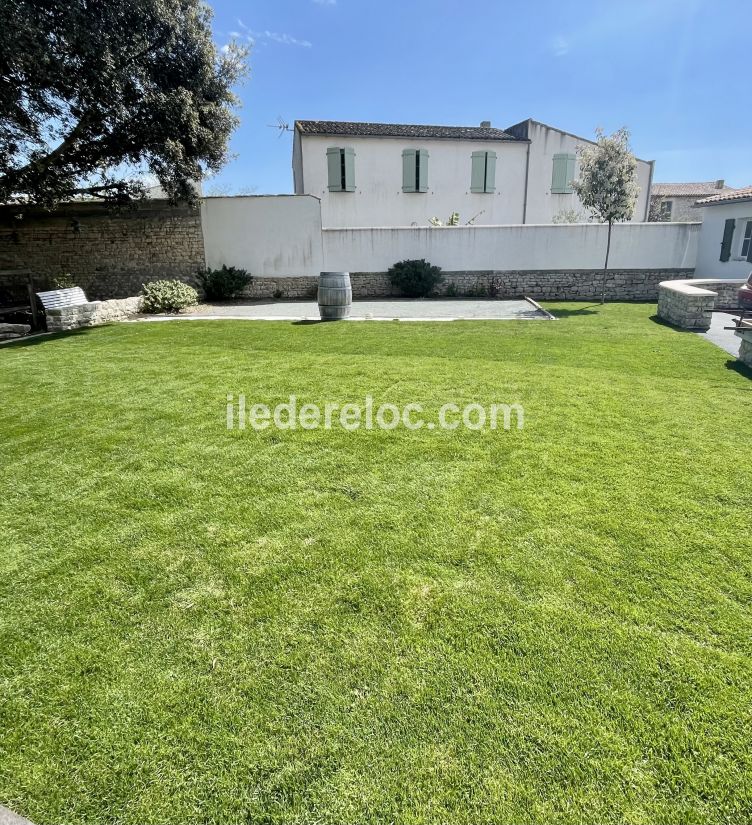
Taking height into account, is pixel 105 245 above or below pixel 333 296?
above

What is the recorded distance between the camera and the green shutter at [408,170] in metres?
21.9

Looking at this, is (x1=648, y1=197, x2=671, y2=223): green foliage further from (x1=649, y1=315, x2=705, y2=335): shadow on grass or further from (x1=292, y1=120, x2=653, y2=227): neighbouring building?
(x1=649, y1=315, x2=705, y2=335): shadow on grass

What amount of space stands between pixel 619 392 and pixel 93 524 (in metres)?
5.37

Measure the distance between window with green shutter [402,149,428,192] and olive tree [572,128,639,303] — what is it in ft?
31.7

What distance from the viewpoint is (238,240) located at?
1596cm

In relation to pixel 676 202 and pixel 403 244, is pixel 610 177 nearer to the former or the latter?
pixel 403 244

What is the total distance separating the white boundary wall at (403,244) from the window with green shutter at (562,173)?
349 inches

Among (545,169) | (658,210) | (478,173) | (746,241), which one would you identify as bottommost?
(746,241)

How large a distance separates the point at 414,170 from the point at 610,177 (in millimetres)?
10859

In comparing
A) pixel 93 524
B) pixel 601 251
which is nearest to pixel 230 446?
pixel 93 524

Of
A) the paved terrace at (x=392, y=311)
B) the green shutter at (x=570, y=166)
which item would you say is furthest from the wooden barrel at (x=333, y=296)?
the green shutter at (x=570, y=166)

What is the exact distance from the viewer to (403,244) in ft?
52.9

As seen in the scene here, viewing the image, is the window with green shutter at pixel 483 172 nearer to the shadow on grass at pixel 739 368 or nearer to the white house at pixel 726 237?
the white house at pixel 726 237

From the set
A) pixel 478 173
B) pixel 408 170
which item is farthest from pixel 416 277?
pixel 478 173
